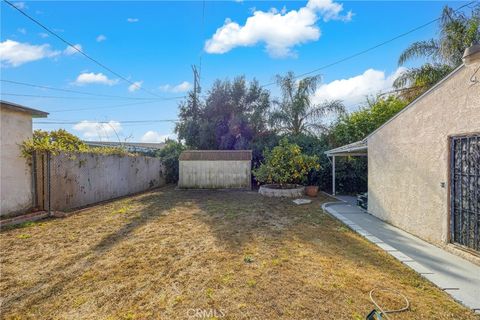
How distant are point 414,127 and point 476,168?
1.76 m

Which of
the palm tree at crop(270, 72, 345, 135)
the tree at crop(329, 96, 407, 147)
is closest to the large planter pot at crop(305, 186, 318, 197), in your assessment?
the tree at crop(329, 96, 407, 147)

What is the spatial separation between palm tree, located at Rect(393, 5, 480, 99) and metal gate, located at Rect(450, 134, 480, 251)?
24.5ft

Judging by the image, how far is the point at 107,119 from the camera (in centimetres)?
1722

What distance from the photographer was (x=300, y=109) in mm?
16406

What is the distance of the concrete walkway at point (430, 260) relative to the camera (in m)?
3.05

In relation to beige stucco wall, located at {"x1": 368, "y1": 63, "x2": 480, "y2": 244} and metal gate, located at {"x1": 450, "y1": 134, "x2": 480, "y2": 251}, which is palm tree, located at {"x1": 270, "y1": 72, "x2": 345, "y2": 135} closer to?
beige stucco wall, located at {"x1": 368, "y1": 63, "x2": 480, "y2": 244}

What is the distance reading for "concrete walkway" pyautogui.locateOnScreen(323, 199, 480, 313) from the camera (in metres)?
3.05

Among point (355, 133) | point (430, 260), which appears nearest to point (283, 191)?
point (355, 133)

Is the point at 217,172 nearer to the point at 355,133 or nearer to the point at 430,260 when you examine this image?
the point at 355,133

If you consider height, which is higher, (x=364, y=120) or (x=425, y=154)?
(x=364, y=120)

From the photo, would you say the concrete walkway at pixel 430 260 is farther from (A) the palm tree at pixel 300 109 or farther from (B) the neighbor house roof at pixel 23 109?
(A) the palm tree at pixel 300 109

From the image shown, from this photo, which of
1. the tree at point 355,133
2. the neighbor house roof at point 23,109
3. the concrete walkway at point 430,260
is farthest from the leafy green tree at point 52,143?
the tree at point 355,133

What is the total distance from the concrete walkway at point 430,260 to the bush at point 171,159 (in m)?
12.7

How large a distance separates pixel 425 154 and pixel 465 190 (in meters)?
1.13
